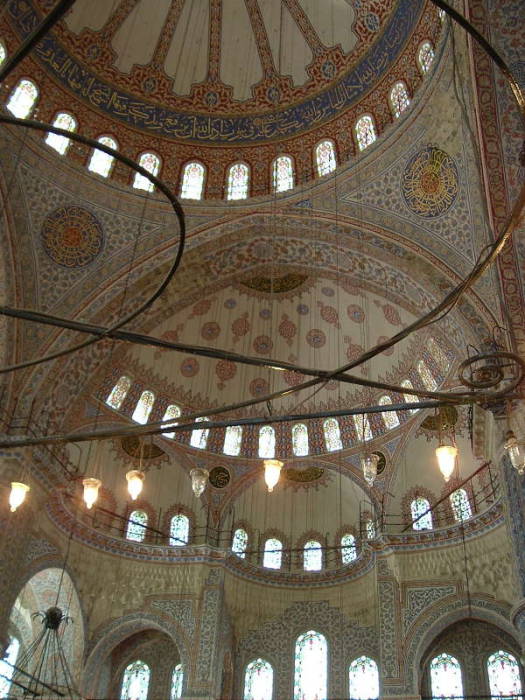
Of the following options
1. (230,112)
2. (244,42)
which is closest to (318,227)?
(230,112)

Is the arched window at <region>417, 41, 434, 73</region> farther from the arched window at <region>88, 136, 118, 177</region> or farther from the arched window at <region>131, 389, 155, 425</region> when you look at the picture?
the arched window at <region>131, 389, 155, 425</region>

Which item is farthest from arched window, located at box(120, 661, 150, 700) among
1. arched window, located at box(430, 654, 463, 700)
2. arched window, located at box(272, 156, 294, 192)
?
arched window, located at box(272, 156, 294, 192)

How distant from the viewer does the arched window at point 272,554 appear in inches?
587

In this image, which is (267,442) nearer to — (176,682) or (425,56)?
(176,682)

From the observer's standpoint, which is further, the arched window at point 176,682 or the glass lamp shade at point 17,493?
the arched window at point 176,682

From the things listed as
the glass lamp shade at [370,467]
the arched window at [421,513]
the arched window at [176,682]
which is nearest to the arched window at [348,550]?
the arched window at [421,513]

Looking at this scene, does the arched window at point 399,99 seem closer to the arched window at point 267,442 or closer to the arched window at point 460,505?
the arched window at point 460,505

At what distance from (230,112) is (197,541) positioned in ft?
28.3

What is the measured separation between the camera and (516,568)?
8445 millimetres

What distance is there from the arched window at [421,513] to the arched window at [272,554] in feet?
9.99

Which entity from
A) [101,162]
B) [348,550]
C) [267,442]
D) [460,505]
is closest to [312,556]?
[348,550]

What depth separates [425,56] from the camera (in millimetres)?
10727

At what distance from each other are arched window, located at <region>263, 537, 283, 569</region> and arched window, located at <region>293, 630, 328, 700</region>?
5.15 ft

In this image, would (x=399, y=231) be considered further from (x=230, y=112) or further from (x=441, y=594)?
(x=441, y=594)
